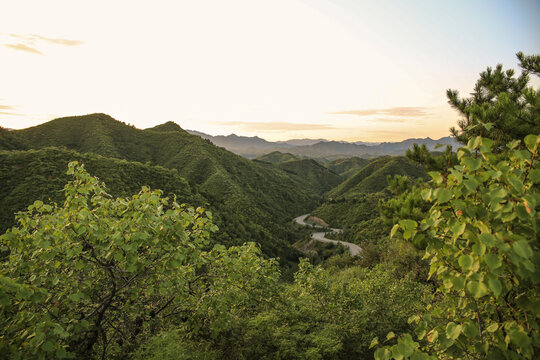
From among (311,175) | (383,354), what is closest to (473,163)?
(383,354)

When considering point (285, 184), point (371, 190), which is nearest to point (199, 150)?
point (285, 184)

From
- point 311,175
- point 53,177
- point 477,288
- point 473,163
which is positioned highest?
point 473,163

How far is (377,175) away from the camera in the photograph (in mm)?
129375

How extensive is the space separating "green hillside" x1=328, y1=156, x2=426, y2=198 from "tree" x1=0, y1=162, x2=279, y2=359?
123m

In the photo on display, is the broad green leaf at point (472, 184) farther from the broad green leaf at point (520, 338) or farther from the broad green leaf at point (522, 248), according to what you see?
the broad green leaf at point (520, 338)

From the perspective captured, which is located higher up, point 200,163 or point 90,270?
point 90,270

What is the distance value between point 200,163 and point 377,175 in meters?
92.2

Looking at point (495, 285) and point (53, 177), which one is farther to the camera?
point (53, 177)

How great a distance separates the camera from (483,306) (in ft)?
9.07

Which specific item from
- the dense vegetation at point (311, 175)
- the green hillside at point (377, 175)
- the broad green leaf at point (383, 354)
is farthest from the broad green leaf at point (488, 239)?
the dense vegetation at point (311, 175)

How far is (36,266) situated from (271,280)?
15.6 ft

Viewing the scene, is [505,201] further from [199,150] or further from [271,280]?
[199,150]

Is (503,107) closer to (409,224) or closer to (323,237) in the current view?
(409,224)

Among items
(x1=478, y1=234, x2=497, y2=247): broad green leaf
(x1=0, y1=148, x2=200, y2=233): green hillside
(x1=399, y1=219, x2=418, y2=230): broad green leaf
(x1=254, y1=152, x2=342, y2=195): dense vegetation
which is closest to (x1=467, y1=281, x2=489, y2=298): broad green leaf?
(x1=478, y1=234, x2=497, y2=247): broad green leaf
